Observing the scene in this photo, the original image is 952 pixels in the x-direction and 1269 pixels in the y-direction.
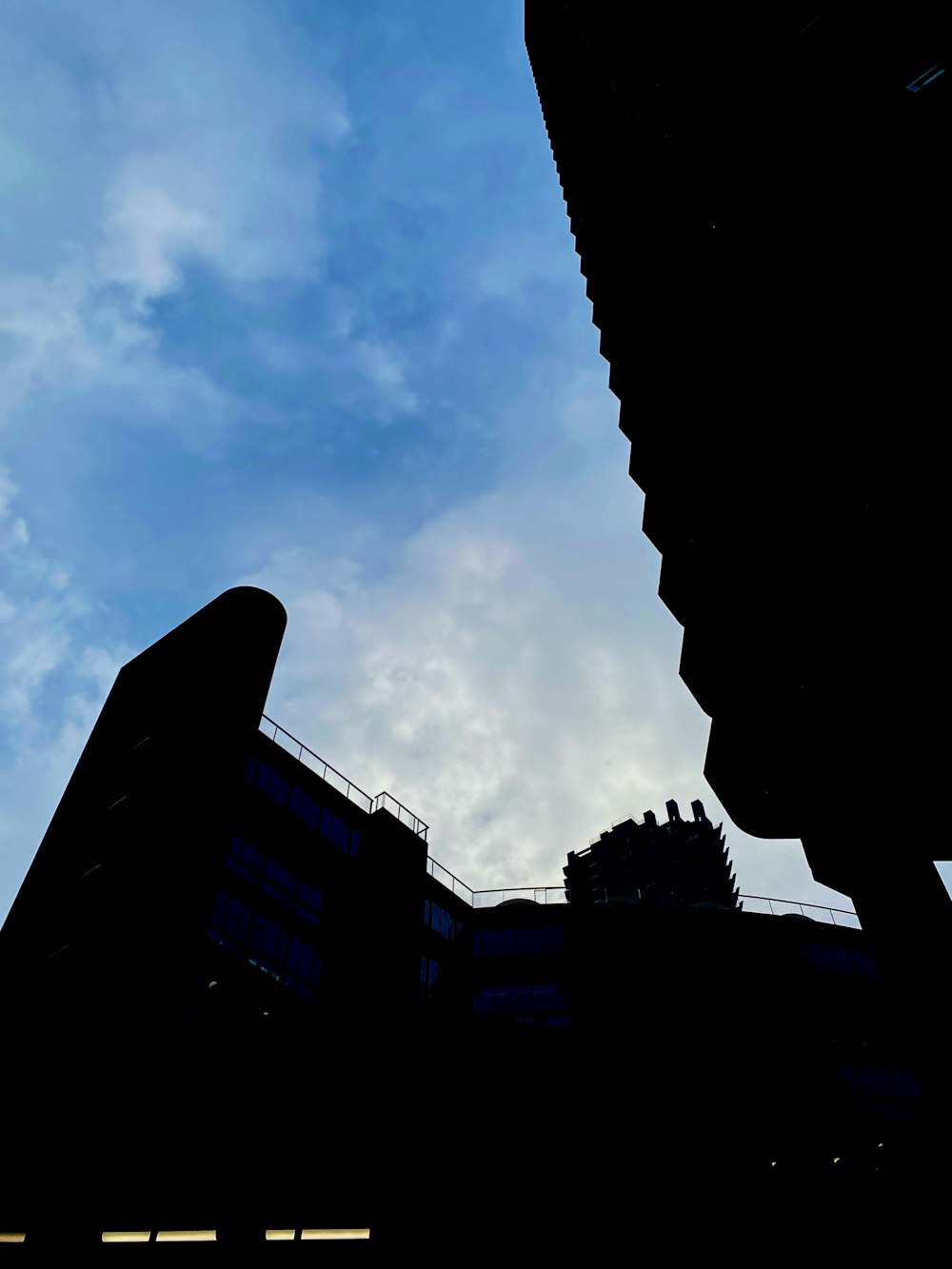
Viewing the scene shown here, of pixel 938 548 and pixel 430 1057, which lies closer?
pixel 938 548

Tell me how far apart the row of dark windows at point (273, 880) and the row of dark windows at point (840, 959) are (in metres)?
35.6

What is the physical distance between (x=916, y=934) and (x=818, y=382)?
15.9 meters

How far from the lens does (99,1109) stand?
647 inches

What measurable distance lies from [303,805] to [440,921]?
52.3 ft

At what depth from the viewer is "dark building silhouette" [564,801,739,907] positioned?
111750mm

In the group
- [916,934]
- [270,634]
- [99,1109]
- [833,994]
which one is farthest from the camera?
[833,994]

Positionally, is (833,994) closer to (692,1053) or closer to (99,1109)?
(692,1053)

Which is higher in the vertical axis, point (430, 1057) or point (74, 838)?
point (74, 838)

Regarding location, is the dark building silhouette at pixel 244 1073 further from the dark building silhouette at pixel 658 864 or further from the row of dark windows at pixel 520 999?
the dark building silhouette at pixel 658 864

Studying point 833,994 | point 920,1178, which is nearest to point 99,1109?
point 920,1178

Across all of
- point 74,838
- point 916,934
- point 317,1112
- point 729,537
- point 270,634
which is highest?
point 270,634

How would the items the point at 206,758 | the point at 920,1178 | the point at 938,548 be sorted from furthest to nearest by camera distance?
the point at 206,758, the point at 920,1178, the point at 938,548

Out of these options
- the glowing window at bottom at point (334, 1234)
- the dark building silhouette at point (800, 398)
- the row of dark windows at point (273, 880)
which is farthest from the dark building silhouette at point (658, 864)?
the glowing window at bottom at point (334, 1234)

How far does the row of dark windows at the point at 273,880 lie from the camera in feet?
122
